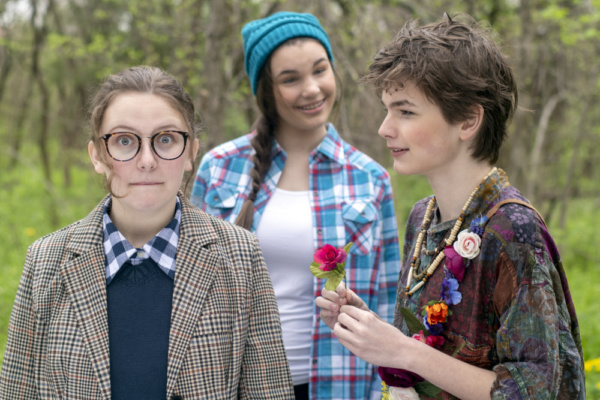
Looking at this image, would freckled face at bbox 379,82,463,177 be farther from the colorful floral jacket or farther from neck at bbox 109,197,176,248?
neck at bbox 109,197,176,248

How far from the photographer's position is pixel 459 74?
159 cm

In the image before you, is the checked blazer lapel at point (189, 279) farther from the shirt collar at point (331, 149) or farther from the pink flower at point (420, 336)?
the shirt collar at point (331, 149)

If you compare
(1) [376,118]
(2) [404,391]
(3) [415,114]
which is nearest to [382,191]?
(3) [415,114]

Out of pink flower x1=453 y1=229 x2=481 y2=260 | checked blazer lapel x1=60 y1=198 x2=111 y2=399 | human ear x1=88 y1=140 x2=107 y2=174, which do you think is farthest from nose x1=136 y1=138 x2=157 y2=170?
pink flower x1=453 y1=229 x2=481 y2=260

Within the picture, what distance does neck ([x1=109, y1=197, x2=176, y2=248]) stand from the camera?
5.79 ft

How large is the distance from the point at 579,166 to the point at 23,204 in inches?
391

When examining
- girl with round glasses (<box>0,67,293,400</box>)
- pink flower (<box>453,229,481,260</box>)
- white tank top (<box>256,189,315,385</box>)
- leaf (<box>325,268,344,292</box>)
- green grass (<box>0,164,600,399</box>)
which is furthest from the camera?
green grass (<box>0,164,600,399</box>)

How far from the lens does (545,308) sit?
141 centimetres

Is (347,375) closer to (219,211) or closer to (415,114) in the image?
(219,211)

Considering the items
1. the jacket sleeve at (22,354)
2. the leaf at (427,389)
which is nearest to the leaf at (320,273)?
the leaf at (427,389)

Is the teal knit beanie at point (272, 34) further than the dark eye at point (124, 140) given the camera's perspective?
Yes

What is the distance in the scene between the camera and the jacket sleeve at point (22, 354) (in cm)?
161

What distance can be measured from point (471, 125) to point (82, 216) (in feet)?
29.1

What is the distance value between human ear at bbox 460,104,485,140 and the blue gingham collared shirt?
0.84 meters
